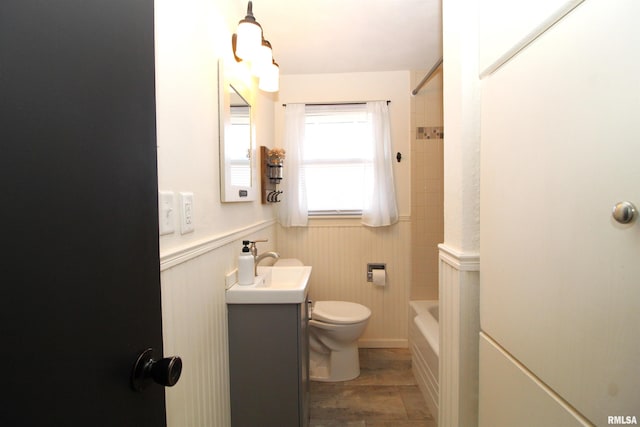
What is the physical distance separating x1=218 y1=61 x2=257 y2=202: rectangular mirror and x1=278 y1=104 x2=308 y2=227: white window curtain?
0.67 meters

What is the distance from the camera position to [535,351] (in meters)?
0.67

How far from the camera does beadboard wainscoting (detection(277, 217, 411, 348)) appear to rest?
8.18 feet

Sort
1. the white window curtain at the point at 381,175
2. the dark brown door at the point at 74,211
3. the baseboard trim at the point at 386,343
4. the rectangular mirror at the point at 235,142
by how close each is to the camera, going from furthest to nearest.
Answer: the baseboard trim at the point at 386,343, the white window curtain at the point at 381,175, the rectangular mirror at the point at 235,142, the dark brown door at the point at 74,211

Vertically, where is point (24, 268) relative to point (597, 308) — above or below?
above

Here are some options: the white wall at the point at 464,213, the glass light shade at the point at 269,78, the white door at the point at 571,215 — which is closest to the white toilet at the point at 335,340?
the white wall at the point at 464,213

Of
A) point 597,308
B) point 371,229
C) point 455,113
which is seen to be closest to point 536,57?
point 455,113

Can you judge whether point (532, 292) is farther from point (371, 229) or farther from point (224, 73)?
point (371, 229)

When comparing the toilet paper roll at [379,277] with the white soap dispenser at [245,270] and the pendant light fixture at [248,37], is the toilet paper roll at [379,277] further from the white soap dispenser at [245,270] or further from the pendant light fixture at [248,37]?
the pendant light fixture at [248,37]

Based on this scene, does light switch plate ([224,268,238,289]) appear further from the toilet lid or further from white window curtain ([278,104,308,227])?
white window curtain ([278,104,308,227])

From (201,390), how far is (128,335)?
715 millimetres

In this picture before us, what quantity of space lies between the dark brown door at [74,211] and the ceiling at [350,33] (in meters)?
1.46

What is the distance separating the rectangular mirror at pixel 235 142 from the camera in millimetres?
1268

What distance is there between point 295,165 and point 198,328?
→ 5.53 ft

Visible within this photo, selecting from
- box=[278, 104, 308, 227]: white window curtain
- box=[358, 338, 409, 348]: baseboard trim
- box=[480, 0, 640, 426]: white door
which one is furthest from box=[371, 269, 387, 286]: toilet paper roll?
box=[480, 0, 640, 426]: white door
